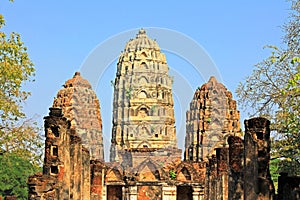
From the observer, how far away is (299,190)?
39.1 feet

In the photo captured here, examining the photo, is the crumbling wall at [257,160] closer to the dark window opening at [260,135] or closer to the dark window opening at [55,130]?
the dark window opening at [260,135]

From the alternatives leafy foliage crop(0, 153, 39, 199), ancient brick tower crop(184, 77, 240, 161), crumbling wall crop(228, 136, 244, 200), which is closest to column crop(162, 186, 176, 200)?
leafy foliage crop(0, 153, 39, 199)

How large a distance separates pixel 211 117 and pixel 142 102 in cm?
1545

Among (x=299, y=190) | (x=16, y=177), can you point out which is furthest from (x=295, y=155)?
(x=16, y=177)

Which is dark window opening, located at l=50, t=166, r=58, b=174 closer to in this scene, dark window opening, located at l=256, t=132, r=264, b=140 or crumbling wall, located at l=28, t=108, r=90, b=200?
crumbling wall, located at l=28, t=108, r=90, b=200

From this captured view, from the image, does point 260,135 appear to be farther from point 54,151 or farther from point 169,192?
point 169,192

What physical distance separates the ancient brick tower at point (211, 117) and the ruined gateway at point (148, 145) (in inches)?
2.9

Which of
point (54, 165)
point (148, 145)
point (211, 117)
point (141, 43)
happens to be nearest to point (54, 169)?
point (54, 165)

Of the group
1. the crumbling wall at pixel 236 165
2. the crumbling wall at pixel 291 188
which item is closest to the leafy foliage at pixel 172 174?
the crumbling wall at pixel 236 165

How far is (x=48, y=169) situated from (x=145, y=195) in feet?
107

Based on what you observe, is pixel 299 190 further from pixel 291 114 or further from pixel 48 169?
pixel 48 169

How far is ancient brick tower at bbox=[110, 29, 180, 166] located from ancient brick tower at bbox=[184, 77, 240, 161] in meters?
11.3

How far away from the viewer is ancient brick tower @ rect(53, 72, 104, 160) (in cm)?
4950

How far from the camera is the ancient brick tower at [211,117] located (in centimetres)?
4994
